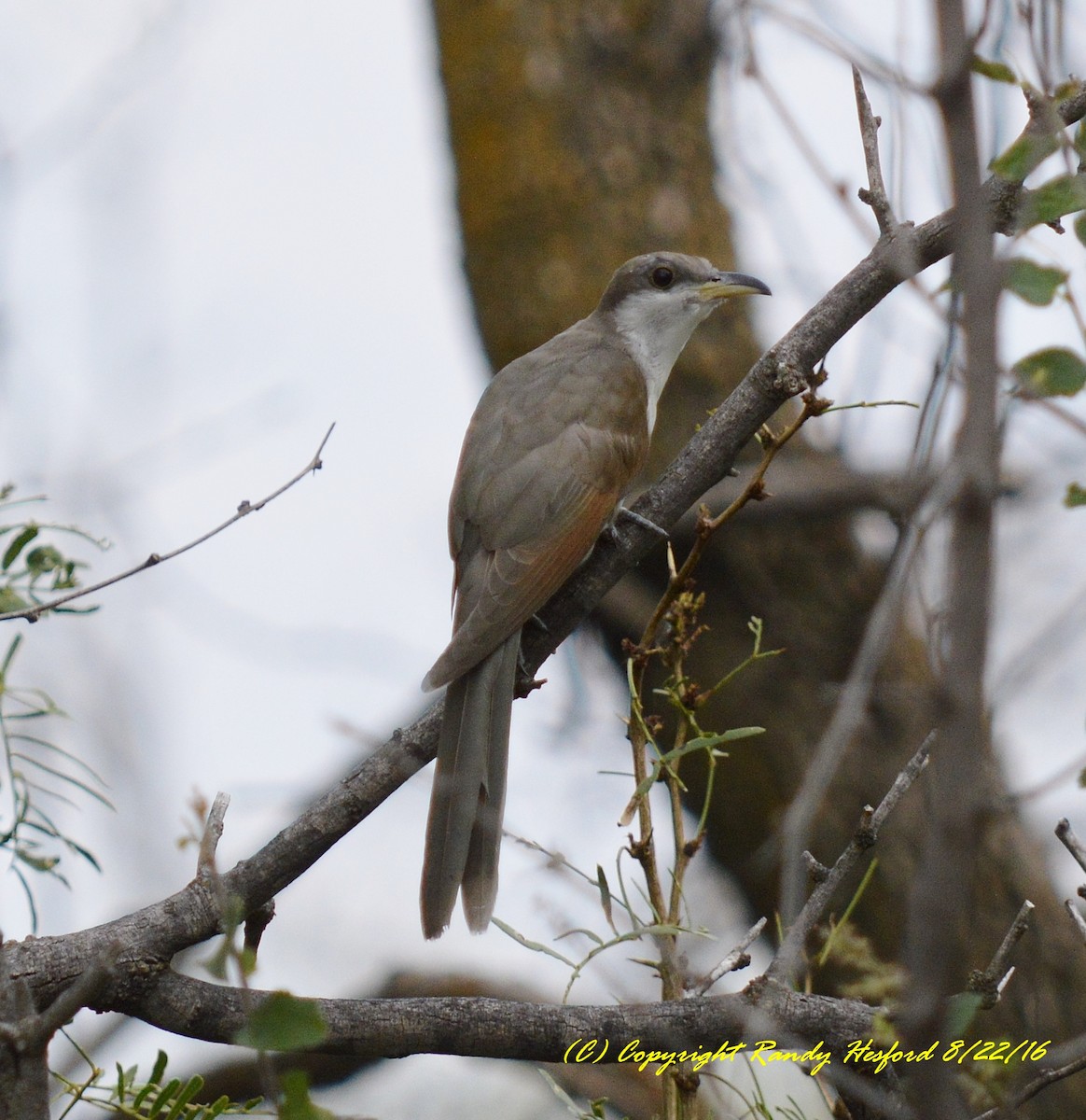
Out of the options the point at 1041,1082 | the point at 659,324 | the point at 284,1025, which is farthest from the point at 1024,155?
the point at 659,324

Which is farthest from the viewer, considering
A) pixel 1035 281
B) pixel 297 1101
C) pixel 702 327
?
pixel 702 327

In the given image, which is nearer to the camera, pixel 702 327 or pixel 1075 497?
pixel 1075 497

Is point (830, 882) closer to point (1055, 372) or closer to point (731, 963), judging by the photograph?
point (731, 963)

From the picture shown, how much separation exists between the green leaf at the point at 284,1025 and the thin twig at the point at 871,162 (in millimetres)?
1651

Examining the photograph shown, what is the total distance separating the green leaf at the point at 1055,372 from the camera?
1760 mm

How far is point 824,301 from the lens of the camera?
90.1 inches

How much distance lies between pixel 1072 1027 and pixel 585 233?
415 cm

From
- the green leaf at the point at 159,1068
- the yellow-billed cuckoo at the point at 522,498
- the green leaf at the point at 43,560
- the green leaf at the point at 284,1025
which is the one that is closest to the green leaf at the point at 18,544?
the green leaf at the point at 43,560

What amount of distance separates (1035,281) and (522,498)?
69.6 inches

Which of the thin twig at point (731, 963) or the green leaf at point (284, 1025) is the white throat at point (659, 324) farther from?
the green leaf at point (284, 1025)

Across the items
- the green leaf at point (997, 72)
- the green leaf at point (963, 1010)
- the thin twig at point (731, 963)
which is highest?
the green leaf at point (997, 72)

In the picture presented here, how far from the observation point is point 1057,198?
161cm

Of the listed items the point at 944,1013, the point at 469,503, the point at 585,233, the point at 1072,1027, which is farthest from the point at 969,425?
the point at 585,233

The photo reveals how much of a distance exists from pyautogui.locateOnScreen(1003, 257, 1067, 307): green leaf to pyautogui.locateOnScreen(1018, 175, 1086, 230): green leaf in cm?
14
